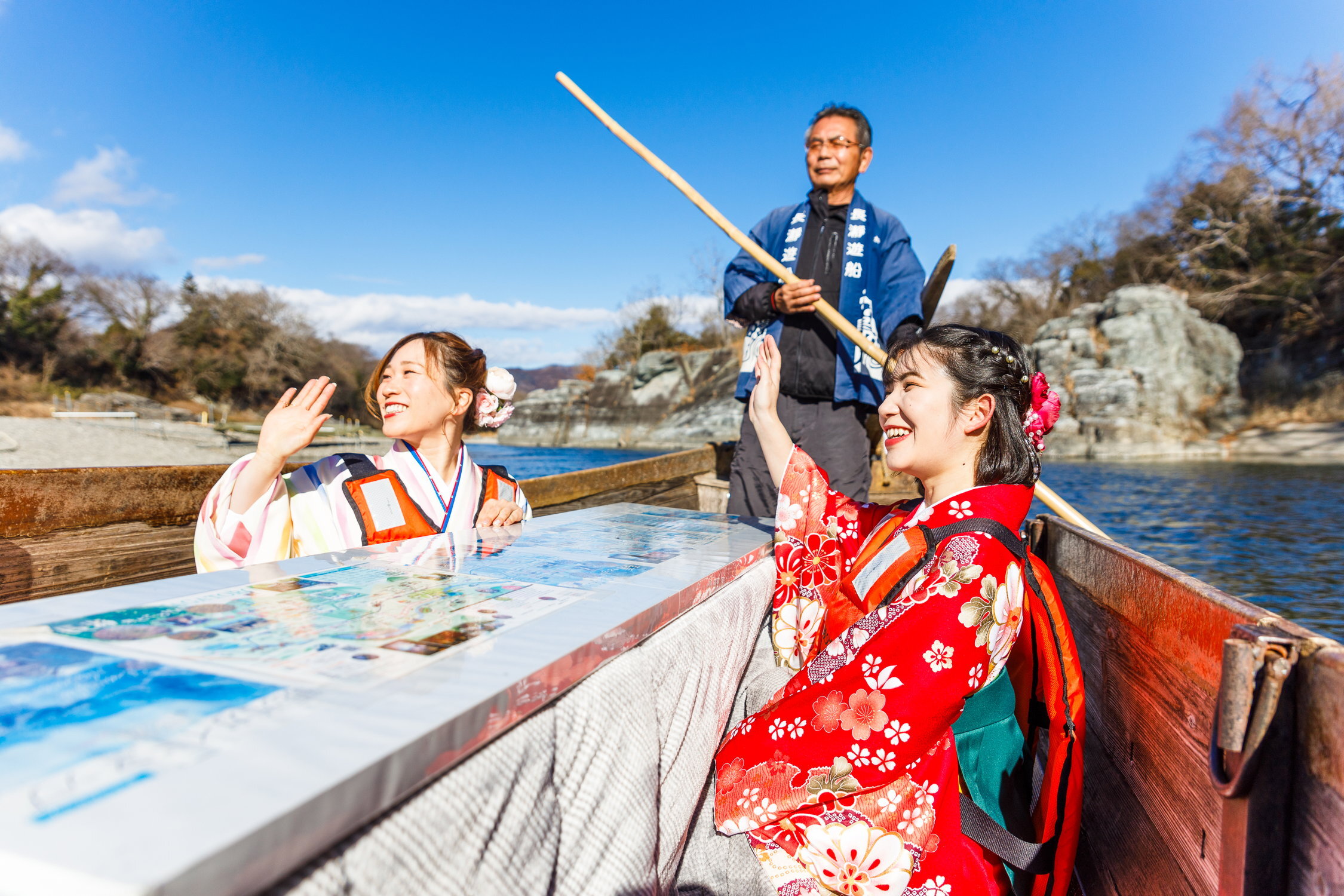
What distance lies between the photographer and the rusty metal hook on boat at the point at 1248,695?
0.75 metres

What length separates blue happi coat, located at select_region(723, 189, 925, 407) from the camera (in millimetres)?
3025

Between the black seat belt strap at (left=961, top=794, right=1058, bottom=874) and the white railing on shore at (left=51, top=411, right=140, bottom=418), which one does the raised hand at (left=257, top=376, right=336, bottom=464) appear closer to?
the black seat belt strap at (left=961, top=794, right=1058, bottom=874)

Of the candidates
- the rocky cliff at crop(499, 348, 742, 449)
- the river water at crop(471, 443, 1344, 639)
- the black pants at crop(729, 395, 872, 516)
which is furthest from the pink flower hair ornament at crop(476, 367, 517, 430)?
the rocky cliff at crop(499, 348, 742, 449)

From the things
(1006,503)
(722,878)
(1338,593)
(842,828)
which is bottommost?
(1338,593)

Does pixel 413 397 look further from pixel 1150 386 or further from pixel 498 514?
pixel 1150 386

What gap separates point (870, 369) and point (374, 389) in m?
2.04

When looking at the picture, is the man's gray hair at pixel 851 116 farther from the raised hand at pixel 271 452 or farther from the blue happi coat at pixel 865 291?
the raised hand at pixel 271 452

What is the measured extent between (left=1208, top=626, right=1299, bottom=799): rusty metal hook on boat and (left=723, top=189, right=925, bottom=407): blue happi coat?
227 cm

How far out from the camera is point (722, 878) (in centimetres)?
138

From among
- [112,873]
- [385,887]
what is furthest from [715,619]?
[112,873]

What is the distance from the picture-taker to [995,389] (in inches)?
60.5

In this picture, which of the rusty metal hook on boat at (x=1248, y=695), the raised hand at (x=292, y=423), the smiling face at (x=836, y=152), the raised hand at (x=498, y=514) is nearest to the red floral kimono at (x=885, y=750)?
the rusty metal hook on boat at (x=1248, y=695)

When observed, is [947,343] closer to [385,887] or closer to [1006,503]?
[1006,503]

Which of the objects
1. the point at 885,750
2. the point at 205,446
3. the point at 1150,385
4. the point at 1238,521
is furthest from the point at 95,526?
the point at 1150,385
